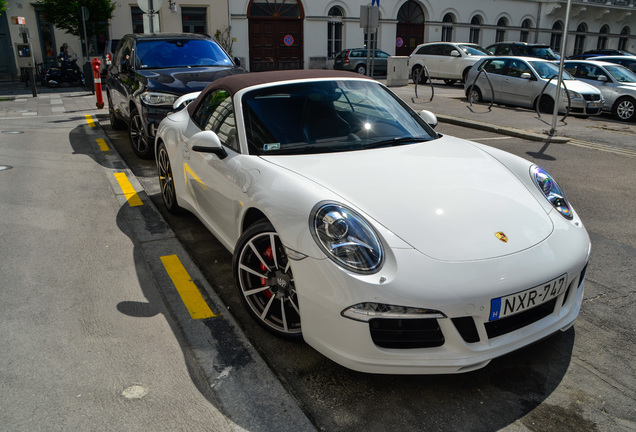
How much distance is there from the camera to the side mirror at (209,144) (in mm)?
3633

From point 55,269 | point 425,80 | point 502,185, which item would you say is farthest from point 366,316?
point 425,80

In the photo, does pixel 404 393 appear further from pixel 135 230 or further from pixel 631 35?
pixel 631 35

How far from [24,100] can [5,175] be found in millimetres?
11573

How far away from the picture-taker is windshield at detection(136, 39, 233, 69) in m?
8.37

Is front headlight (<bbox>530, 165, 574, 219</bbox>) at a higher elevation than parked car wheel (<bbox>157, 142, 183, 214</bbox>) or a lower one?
higher

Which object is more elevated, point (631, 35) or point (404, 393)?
point (631, 35)

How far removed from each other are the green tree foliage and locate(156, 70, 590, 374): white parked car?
2235 cm

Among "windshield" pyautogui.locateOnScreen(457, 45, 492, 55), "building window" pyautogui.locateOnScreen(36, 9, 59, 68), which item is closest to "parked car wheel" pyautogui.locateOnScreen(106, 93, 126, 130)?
"windshield" pyautogui.locateOnScreen(457, 45, 492, 55)

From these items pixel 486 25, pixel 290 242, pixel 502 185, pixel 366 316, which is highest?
pixel 486 25

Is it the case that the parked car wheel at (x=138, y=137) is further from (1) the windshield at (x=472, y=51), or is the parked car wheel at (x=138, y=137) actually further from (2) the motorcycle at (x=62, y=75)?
(1) the windshield at (x=472, y=51)

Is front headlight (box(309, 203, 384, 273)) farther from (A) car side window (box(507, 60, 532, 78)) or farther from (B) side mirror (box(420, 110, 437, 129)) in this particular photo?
(A) car side window (box(507, 60, 532, 78))

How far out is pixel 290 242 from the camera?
2.79 m

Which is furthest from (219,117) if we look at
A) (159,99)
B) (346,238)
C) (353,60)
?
(353,60)

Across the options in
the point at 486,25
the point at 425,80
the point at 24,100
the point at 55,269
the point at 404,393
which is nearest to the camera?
the point at 404,393
